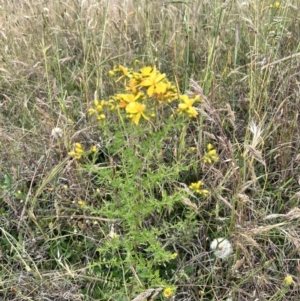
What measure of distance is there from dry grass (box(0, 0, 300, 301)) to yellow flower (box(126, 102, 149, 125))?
237 millimetres

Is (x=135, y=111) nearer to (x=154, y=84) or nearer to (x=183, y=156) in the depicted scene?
(x=154, y=84)

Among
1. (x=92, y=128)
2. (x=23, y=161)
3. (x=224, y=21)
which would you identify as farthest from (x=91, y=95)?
(x=224, y=21)

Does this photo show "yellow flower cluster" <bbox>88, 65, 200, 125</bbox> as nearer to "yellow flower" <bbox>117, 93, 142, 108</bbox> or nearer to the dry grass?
"yellow flower" <bbox>117, 93, 142, 108</bbox>

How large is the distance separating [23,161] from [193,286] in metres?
0.75

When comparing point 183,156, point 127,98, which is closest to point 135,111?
point 127,98

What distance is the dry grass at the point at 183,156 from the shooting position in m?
1.34

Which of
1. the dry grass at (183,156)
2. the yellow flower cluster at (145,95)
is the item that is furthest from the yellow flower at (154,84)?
the dry grass at (183,156)

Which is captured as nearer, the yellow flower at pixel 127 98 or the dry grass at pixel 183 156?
the yellow flower at pixel 127 98

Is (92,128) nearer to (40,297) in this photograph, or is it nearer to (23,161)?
(23,161)

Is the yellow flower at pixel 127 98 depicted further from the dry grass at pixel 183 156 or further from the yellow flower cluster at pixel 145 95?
the dry grass at pixel 183 156

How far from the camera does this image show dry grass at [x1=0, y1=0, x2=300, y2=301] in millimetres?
1342

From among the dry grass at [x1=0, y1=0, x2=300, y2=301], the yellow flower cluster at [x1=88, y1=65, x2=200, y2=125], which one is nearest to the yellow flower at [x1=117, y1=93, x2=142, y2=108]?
the yellow flower cluster at [x1=88, y1=65, x2=200, y2=125]

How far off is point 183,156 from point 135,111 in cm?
56

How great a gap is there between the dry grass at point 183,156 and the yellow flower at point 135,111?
0.24 metres
